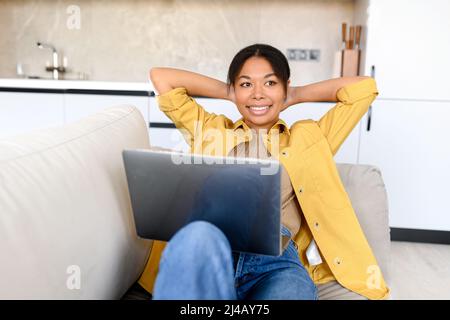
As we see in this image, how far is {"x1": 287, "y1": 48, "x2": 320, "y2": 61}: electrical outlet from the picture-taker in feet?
9.71

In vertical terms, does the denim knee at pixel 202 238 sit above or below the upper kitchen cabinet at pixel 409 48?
below

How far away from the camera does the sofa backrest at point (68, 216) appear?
0.70 meters

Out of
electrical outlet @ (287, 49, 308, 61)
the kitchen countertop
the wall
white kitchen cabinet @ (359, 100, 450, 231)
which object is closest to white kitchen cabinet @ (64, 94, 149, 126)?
the kitchen countertop

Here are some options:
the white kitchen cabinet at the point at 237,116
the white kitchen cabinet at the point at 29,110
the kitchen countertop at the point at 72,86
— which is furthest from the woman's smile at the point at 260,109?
the white kitchen cabinet at the point at 29,110

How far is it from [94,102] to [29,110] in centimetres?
43

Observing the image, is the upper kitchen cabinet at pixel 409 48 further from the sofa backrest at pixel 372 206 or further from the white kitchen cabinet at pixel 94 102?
the white kitchen cabinet at pixel 94 102

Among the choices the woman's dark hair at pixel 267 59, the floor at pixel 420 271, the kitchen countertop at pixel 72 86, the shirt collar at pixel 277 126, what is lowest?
the floor at pixel 420 271

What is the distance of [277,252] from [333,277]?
448mm

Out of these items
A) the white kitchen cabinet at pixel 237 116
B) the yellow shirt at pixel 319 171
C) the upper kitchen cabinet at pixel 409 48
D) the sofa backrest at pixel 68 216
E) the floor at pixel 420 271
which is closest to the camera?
the sofa backrest at pixel 68 216

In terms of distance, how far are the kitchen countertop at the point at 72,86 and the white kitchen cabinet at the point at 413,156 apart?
1.40 meters

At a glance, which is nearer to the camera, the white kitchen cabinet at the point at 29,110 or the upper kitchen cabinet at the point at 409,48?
the upper kitchen cabinet at the point at 409,48

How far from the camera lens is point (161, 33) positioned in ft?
10.0

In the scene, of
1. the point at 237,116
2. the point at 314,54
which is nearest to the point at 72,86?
the point at 237,116

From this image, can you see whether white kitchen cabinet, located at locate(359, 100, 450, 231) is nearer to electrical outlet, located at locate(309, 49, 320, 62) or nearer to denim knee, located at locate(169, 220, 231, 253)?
electrical outlet, located at locate(309, 49, 320, 62)
